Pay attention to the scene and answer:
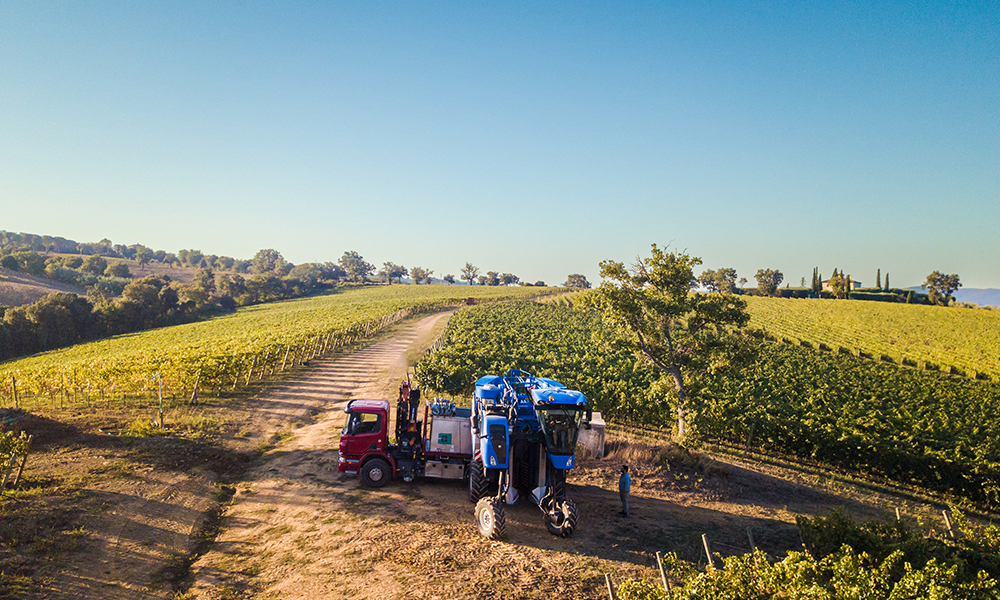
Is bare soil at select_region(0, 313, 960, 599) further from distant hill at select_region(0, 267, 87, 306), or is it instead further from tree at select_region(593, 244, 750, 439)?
distant hill at select_region(0, 267, 87, 306)

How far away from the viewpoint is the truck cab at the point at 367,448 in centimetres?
1341

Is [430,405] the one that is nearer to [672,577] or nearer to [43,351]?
[672,577]

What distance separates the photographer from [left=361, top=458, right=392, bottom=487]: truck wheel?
527 inches

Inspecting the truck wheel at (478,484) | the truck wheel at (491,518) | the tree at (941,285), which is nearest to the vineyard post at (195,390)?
the truck wheel at (478,484)

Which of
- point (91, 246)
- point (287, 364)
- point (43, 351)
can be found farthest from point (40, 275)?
point (91, 246)

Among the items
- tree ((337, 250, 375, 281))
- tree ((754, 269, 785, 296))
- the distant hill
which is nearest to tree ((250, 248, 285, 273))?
tree ((337, 250, 375, 281))

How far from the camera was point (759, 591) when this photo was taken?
627 cm

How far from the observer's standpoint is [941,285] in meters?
93.4

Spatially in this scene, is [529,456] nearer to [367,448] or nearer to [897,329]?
[367,448]

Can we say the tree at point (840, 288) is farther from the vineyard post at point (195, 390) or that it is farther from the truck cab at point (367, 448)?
the vineyard post at point (195, 390)

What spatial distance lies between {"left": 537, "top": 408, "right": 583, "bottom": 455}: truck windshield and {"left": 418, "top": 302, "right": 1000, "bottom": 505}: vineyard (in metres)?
8.67

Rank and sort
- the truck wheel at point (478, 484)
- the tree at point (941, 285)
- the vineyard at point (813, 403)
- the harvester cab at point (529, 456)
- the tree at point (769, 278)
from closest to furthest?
the harvester cab at point (529, 456), the truck wheel at point (478, 484), the vineyard at point (813, 403), the tree at point (941, 285), the tree at point (769, 278)

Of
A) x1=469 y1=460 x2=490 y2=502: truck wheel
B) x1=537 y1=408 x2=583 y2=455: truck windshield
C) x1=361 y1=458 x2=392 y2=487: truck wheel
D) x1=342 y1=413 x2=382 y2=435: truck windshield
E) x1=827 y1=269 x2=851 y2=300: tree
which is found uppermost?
x1=827 y1=269 x2=851 y2=300: tree

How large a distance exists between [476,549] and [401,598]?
7.37ft
